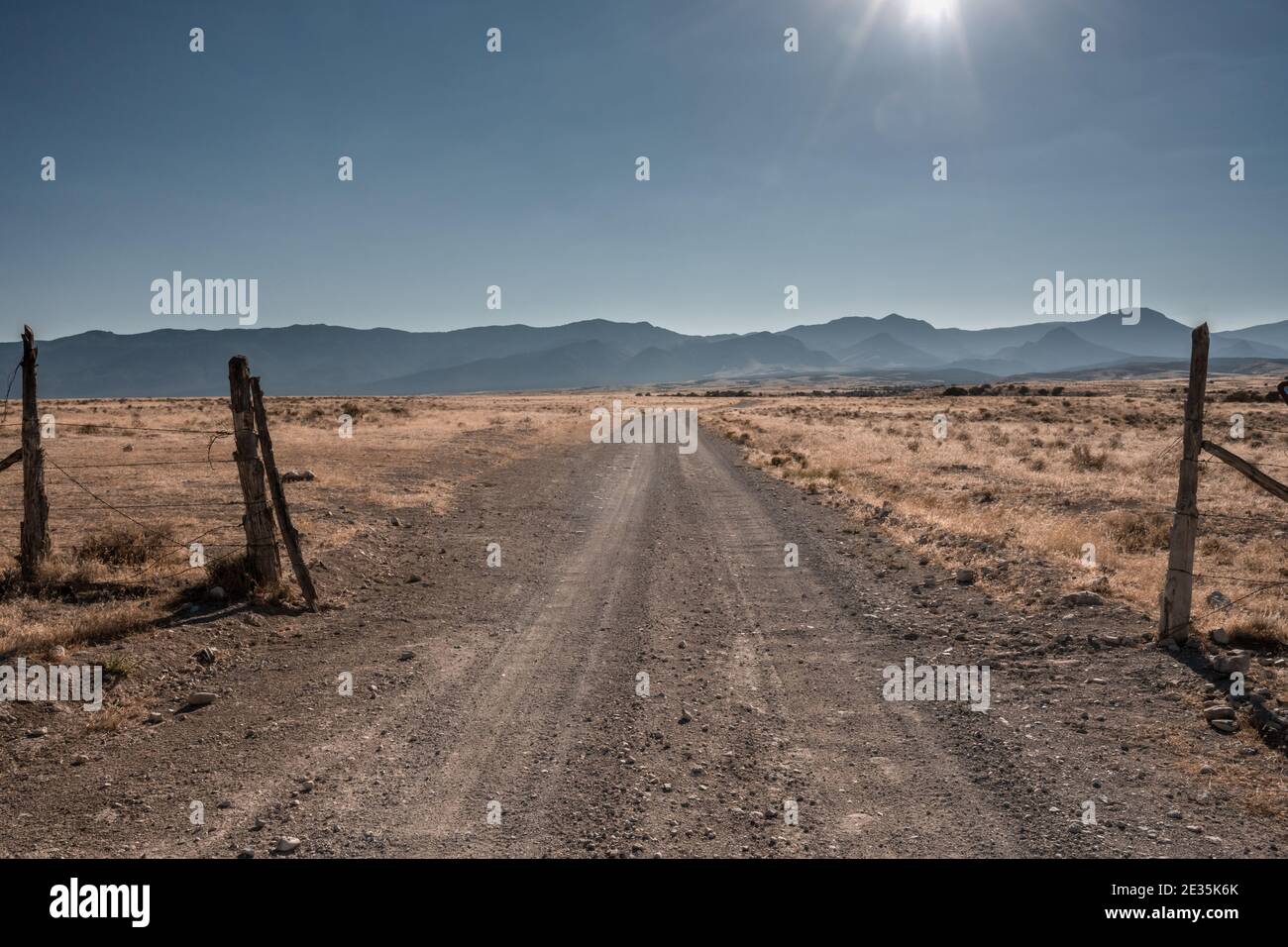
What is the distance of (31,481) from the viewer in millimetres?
9844

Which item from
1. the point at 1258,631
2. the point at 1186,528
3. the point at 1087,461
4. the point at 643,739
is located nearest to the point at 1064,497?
the point at 1087,461

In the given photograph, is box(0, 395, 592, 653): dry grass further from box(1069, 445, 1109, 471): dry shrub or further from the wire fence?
box(1069, 445, 1109, 471): dry shrub

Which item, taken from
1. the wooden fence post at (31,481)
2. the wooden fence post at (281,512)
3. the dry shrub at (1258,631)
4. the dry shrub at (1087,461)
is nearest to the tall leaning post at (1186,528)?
the dry shrub at (1258,631)

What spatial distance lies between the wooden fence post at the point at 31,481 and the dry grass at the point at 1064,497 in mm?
13274

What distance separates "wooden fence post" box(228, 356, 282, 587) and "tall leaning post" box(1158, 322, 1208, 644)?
11076 millimetres

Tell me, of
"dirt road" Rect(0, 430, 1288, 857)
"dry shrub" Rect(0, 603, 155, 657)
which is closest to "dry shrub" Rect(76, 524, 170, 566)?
"dry shrub" Rect(0, 603, 155, 657)

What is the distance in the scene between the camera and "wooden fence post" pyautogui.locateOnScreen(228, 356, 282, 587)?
390 inches

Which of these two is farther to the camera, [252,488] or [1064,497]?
[1064,497]

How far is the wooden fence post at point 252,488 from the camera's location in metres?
9.90

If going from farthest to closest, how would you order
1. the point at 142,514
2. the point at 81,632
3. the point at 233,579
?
1. the point at 142,514
2. the point at 233,579
3. the point at 81,632

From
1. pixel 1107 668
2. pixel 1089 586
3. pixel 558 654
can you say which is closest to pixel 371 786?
pixel 558 654

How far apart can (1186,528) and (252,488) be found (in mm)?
11618

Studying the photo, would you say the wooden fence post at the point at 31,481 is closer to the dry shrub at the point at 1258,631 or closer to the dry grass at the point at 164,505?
the dry grass at the point at 164,505
